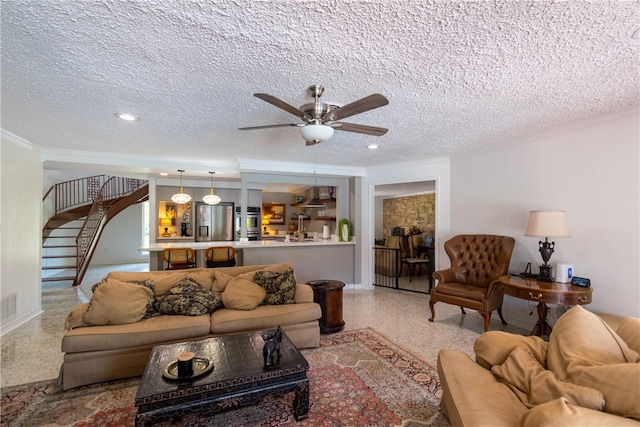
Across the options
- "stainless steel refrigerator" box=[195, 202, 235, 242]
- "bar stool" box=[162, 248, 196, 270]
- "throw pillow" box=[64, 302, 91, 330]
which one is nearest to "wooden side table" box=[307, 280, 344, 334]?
"throw pillow" box=[64, 302, 91, 330]

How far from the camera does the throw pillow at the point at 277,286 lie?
3.34 m

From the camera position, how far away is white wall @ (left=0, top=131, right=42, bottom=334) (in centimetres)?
363

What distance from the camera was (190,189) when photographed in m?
8.02

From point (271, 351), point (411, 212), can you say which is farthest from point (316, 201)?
point (271, 351)

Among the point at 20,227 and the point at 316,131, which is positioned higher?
the point at 316,131

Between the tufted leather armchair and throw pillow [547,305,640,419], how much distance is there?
1897mm

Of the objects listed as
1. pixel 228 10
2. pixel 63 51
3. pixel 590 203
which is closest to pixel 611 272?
pixel 590 203

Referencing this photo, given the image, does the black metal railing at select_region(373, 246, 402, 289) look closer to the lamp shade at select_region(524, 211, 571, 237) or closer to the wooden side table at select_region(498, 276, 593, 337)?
the wooden side table at select_region(498, 276, 593, 337)

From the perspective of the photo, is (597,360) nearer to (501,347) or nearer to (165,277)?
(501,347)

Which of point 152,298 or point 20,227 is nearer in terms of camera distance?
point 152,298

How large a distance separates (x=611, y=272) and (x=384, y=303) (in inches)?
112

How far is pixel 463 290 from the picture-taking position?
370 cm

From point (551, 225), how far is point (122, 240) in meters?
A: 10.9

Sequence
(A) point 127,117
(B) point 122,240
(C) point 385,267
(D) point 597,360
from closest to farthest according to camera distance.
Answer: (D) point 597,360 → (A) point 127,117 → (C) point 385,267 → (B) point 122,240
